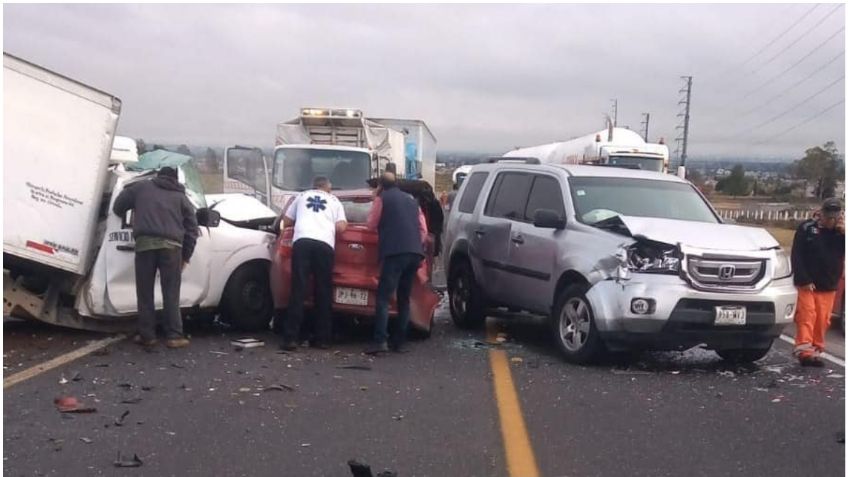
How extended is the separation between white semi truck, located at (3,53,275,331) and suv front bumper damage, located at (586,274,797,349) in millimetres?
3816

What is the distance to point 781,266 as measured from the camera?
26.5ft

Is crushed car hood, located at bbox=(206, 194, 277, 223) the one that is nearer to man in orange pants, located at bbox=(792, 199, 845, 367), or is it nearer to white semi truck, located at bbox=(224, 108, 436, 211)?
man in orange pants, located at bbox=(792, 199, 845, 367)

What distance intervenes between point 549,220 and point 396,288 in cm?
155

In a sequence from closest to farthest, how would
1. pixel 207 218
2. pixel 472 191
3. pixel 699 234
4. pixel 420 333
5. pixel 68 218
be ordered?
1. pixel 699 234
2. pixel 68 218
3. pixel 207 218
4. pixel 420 333
5. pixel 472 191

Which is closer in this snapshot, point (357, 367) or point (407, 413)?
point (407, 413)

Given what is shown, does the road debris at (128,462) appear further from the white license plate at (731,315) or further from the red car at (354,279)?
the white license plate at (731,315)

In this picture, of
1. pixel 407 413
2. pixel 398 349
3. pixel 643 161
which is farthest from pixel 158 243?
pixel 643 161

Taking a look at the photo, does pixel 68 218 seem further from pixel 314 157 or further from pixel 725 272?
pixel 314 157

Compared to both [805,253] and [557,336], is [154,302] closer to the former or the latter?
[557,336]

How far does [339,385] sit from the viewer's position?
7.21 m

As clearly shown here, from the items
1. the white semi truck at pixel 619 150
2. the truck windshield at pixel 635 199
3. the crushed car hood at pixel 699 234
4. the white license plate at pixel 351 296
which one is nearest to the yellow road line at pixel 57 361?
the white license plate at pixel 351 296

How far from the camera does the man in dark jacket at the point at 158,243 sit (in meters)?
8.21

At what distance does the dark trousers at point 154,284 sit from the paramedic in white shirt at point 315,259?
3.32 ft

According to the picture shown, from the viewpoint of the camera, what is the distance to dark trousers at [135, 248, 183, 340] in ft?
27.1
